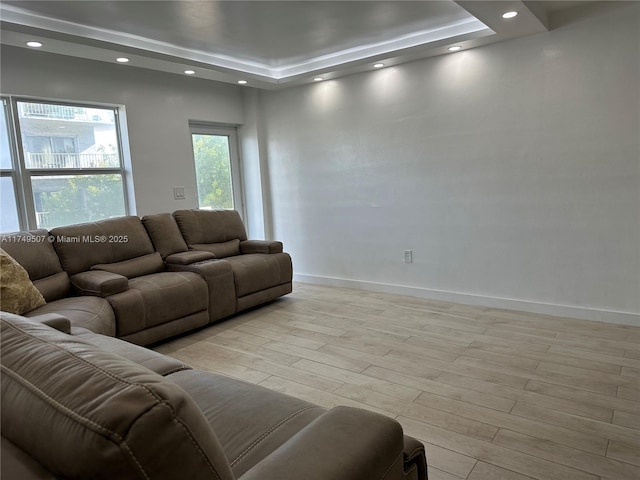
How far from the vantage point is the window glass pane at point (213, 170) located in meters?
5.48

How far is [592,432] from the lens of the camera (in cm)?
214

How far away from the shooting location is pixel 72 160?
421 cm

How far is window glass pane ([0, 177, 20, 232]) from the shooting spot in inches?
148

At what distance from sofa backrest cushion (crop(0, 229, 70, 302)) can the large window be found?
63 centimetres

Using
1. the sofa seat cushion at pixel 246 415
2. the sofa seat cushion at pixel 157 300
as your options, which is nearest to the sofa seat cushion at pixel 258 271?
the sofa seat cushion at pixel 157 300

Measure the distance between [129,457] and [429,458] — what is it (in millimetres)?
1670

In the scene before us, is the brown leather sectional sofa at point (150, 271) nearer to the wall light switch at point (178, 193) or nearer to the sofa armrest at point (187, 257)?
the sofa armrest at point (187, 257)

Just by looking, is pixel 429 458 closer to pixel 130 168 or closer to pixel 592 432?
pixel 592 432

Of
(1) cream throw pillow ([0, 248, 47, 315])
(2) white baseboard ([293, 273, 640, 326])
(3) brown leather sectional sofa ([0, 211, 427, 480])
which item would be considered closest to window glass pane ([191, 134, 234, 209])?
(2) white baseboard ([293, 273, 640, 326])

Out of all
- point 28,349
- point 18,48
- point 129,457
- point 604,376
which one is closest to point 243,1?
point 18,48

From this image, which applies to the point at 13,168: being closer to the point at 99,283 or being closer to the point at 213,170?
the point at 99,283

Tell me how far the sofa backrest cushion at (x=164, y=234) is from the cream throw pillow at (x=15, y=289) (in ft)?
4.22

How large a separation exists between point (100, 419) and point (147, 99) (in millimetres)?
4629

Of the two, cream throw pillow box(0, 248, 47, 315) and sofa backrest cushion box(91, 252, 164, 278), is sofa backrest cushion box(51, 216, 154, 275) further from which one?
cream throw pillow box(0, 248, 47, 315)
